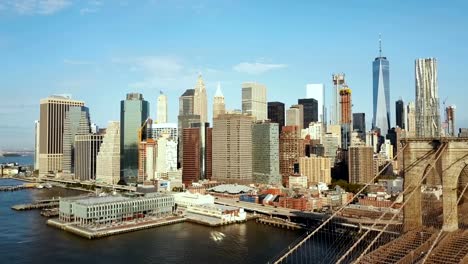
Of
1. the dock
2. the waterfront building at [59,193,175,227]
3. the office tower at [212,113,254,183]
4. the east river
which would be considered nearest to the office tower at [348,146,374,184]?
the office tower at [212,113,254,183]

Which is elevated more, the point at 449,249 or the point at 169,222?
the point at 449,249

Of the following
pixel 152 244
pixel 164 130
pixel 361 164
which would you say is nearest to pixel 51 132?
pixel 164 130

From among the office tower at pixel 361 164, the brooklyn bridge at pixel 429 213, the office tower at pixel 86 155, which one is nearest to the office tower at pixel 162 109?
A: the office tower at pixel 86 155

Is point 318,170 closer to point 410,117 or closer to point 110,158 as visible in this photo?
point 110,158

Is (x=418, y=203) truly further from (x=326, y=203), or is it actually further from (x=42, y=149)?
(x=42, y=149)

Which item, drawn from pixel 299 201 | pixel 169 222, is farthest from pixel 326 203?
pixel 169 222

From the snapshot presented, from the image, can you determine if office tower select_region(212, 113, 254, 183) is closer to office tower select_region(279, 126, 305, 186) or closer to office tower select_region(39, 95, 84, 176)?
office tower select_region(279, 126, 305, 186)

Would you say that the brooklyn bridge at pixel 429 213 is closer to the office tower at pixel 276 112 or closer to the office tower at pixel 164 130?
the office tower at pixel 164 130
